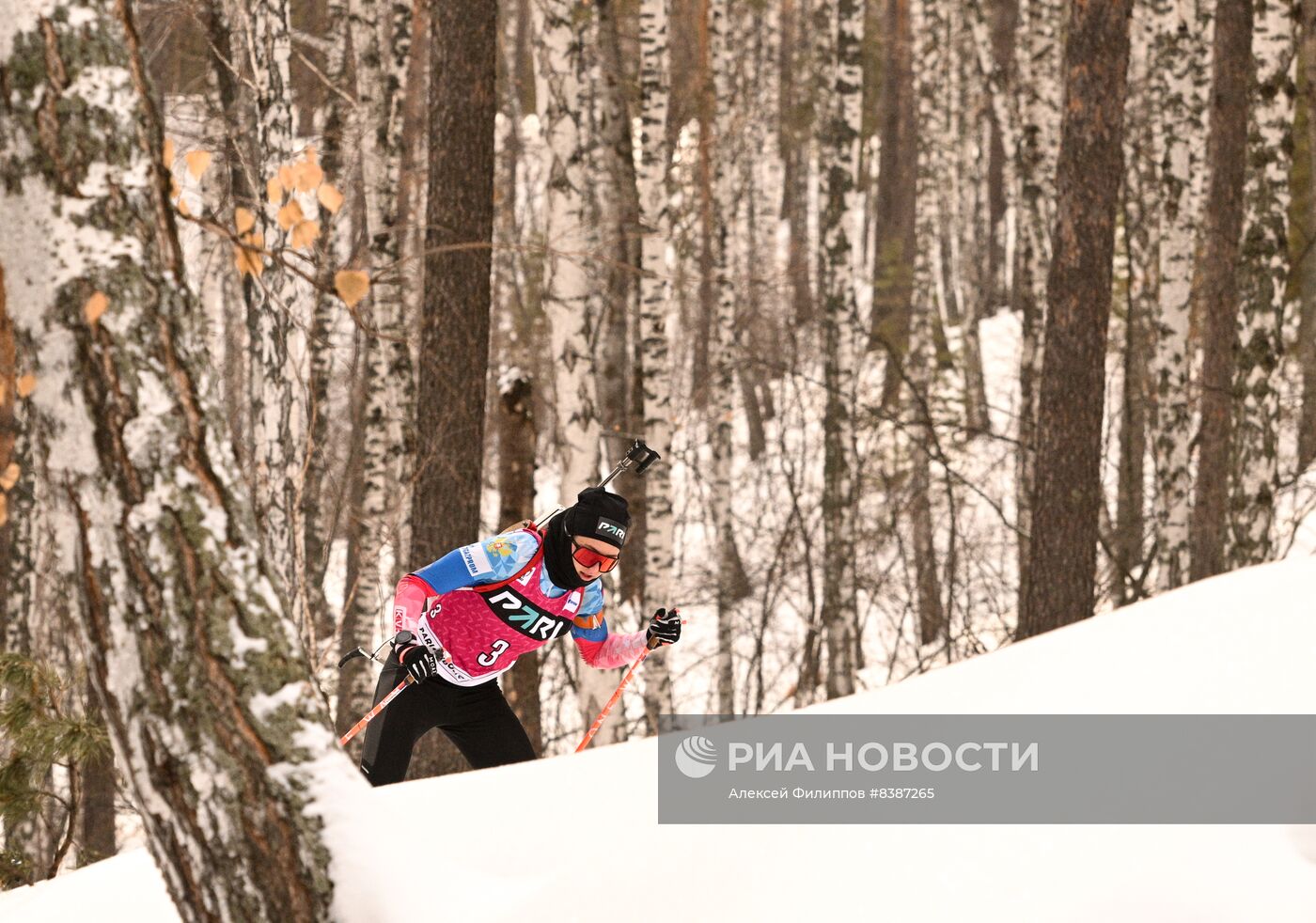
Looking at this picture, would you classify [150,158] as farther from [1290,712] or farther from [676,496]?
[676,496]

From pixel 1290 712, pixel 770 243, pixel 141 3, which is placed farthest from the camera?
pixel 770 243

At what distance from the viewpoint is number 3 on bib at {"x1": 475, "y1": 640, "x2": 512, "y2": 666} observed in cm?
496

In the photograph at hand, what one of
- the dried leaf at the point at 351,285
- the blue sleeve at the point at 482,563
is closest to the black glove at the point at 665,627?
the blue sleeve at the point at 482,563

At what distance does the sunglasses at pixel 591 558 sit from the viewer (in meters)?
4.67

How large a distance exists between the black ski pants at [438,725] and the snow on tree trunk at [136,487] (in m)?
2.74

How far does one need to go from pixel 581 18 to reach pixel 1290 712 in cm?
909

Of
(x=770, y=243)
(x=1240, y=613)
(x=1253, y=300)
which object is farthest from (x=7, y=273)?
(x=770, y=243)

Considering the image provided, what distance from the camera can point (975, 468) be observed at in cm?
1538

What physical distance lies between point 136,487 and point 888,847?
1744 millimetres

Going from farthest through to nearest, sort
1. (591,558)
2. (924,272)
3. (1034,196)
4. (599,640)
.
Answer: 1. (924,272)
2. (1034,196)
3. (599,640)
4. (591,558)

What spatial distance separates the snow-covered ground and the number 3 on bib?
1.41 meters

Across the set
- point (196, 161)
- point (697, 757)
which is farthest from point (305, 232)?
point (697, 757)

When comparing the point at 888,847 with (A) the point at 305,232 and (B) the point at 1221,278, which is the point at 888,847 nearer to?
(A) the point at 305,232

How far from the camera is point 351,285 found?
247cm
